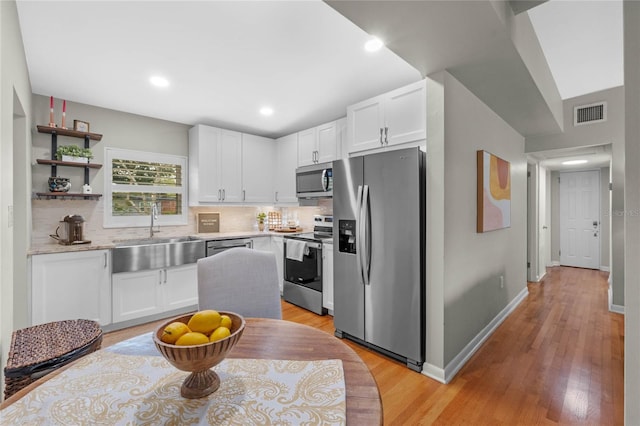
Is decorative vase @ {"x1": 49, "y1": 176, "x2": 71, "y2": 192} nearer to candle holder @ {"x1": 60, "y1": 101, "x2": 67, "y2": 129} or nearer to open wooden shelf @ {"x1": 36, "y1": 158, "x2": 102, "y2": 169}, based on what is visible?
open wooden shelf @ {"x1": 36, "y1": 158, "x2": 102, "y2": 169}

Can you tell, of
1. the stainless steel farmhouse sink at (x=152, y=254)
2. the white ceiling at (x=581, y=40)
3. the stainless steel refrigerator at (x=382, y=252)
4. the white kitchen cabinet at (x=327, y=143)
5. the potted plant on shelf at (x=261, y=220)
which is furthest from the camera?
the potted plant on shelf at (x=261, y=220)

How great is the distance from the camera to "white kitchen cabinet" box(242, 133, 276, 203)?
169 inches

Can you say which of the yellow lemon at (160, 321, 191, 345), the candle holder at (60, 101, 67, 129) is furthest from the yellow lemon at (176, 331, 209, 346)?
the candle holder at (60, 101, 67, 129)

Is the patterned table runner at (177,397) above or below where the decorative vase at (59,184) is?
below

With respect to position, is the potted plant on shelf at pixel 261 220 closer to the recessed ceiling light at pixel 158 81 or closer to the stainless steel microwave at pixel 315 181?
the stainless steel microwave at pixel 315 181

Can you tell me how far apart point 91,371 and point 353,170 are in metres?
2.22

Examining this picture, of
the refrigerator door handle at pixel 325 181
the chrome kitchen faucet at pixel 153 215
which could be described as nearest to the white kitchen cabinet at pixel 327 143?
the refrigerator door handle at pixel 325 181

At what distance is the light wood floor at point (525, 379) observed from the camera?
1.79 m

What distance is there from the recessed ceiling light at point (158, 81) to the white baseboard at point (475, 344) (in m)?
3.46

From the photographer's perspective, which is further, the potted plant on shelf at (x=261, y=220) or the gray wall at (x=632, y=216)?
the potted plant on shelf at (x=261, y=220)

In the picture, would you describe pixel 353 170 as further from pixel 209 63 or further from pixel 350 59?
pixel 209 63

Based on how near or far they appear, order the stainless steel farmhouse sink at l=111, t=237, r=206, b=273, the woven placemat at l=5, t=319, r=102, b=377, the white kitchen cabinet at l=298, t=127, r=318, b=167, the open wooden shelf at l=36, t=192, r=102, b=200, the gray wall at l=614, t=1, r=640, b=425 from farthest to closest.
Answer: the white kitchen cabinet at l=298, t=127, r=318, b=167, the stainless steel farmhouse sink at l=111, t=237, r=206, b=273, the open wooden shelf at l=36, t=192, r=102, b=200, the woven placemat at l=5, t=319, r=102, b=377, the gray wall at l=614, t=1, r=640, b=425

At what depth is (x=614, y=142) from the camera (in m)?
3.48

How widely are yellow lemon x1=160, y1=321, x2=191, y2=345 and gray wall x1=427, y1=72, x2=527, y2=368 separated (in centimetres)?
186
